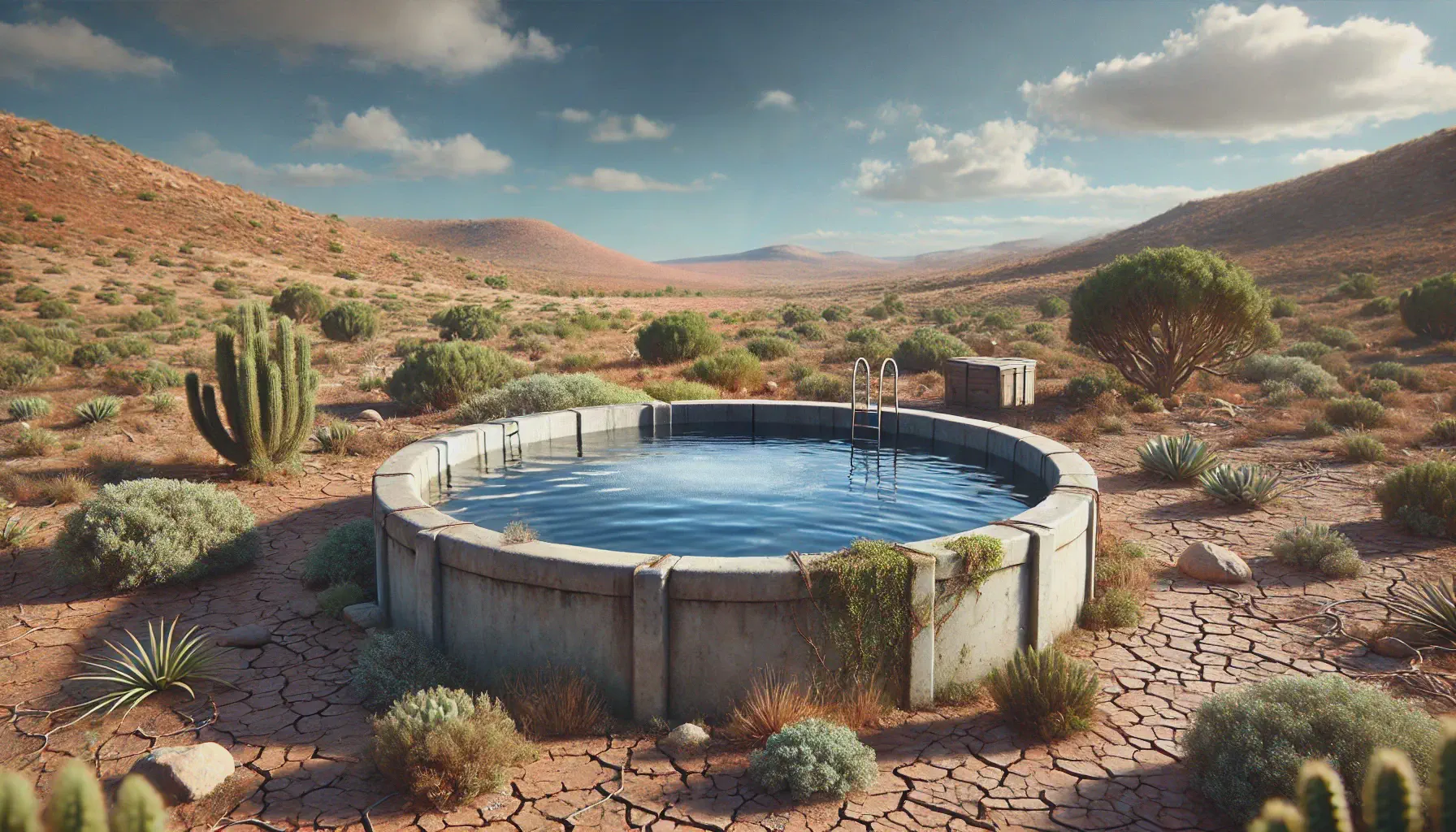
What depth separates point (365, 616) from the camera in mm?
6527

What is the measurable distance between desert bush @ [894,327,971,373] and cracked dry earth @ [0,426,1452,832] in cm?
1197

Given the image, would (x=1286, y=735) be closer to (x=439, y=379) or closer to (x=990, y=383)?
(x=990, y=383)

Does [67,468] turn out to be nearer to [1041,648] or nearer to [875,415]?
[875,415]

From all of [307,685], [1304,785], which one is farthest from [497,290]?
[1304,785]

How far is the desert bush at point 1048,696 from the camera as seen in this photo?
4879 mm

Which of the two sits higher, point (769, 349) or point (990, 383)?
point (769, 349)

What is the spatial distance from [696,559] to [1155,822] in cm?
284

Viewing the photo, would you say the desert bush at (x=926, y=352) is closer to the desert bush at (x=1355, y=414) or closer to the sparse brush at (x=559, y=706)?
the desert bush at (x=1355, y=414)

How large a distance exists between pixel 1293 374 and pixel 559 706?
1765cm

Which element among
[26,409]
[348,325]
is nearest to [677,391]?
[26,409]

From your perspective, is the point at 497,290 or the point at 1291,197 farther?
the point at 1291,197

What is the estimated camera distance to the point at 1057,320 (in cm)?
3328

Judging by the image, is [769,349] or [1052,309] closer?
[769,349]

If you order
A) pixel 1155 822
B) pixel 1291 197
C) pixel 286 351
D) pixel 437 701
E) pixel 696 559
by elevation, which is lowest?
pixel 1155 822
